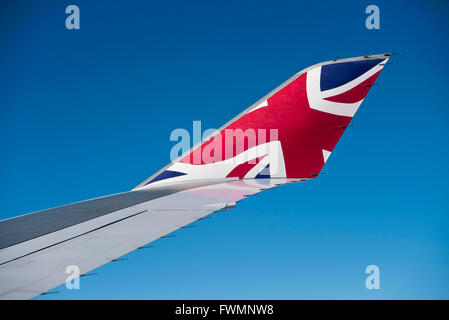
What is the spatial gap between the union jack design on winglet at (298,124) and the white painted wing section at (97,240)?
1.02 meters

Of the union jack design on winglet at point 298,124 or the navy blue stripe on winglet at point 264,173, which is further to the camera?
the navy blue stripe on winglet at point 264,173

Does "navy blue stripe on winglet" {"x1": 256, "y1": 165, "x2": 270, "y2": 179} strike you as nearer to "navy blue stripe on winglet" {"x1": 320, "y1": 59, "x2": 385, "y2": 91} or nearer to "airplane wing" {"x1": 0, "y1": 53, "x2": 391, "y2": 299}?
"airplane wing" {"x1": 0, "y1": 53, "x2": 391, "y2": 299}

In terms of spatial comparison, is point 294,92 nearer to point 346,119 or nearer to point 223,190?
point 346,119

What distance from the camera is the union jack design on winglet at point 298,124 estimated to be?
20.0 ft

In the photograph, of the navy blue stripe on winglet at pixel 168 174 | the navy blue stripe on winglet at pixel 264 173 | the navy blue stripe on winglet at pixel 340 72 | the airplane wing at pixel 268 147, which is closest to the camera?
the airplane wing at pixel 268 147

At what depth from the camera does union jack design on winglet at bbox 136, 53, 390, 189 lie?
6.09 meters

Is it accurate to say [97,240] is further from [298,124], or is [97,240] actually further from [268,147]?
[298,124]

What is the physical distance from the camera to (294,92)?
6.15 meters

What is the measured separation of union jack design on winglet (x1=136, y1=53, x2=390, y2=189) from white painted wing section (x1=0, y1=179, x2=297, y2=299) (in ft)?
3.36

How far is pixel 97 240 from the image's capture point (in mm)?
3348

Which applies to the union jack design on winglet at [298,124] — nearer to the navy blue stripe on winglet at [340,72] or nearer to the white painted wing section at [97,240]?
the navy blue stripe on winglet at [340,72]

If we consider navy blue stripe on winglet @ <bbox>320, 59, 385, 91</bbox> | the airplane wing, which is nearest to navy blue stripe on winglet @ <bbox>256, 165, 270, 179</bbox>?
the airplane wing

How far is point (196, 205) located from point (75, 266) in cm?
213

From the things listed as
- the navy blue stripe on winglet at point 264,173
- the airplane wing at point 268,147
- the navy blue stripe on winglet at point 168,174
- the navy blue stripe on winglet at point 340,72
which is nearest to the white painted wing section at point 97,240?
the airplane wing at point 268,147
